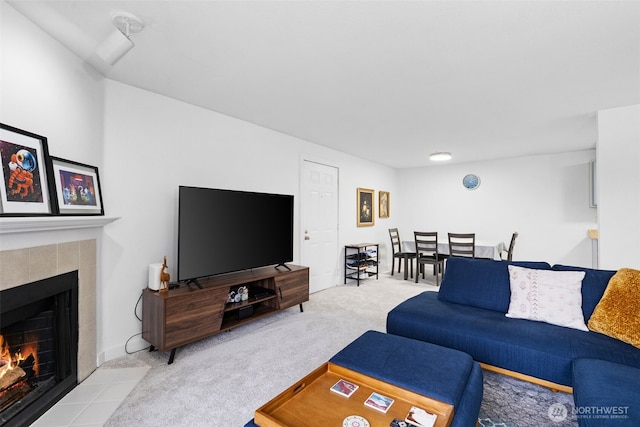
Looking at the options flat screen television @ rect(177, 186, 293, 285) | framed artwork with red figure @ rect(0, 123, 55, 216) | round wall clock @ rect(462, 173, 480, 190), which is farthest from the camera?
round wall clock @ rect(462, 173, 480, 190)

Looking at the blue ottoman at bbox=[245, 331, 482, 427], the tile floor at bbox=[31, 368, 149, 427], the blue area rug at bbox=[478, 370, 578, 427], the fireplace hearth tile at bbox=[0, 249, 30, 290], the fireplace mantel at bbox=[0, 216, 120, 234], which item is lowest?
the tile floor at bbox=[31, 368, 149, 427]

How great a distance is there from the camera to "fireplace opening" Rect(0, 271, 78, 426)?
163 centimetres

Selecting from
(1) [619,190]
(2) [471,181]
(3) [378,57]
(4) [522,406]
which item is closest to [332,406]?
(4) [522,406]

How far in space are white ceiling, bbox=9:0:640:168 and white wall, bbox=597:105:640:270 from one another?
0.23 m

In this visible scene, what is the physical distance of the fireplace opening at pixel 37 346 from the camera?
1.63 metres

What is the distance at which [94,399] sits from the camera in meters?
1.91

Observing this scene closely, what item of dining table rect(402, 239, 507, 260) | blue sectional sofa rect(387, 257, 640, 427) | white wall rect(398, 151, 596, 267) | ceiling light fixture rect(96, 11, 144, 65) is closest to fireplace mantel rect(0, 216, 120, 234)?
ceiling light fixture rect(96, 11, 144, 65)

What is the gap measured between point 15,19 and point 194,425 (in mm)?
2488

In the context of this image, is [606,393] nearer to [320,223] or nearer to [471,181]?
[320,223]

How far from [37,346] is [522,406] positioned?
3.11 meters

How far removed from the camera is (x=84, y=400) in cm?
190

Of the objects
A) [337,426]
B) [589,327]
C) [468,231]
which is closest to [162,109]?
[337,426]

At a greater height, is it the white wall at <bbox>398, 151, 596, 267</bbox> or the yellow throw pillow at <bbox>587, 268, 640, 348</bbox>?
the white wall at <bbox>398, 151, 596, 267</bbox>

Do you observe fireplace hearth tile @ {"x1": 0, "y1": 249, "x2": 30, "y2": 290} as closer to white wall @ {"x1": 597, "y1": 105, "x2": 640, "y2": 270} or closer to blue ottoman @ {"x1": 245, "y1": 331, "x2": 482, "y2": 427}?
blue ottoman @ {"x1": 245, "y1": 331, "x2": 482, "y2": 427}
